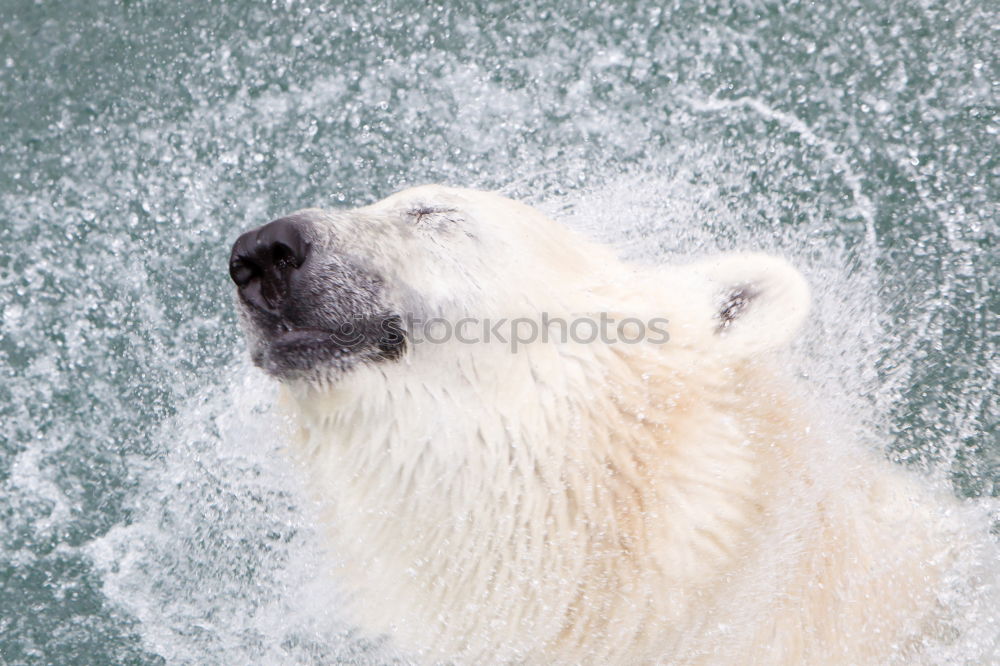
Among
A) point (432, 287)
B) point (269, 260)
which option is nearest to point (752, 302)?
point (432, 287)

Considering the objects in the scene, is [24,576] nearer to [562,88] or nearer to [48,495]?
[48,495]

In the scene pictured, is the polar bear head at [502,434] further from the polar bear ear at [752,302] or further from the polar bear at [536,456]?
the polar bear ear at [752,302]

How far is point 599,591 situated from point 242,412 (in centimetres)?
171

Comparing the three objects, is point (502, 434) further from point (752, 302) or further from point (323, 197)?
point (323, 197)

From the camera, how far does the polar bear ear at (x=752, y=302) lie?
6.87ft

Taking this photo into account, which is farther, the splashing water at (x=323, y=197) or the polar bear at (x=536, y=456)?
the splashing water at (x=323, y=197)

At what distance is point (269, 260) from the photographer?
73.7 inches

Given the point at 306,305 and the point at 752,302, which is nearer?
the point at 306,305

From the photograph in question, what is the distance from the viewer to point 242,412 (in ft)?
10.6

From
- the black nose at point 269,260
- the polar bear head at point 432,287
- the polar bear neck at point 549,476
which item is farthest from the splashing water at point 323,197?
the black nose at point 269,260

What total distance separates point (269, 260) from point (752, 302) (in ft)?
3.58

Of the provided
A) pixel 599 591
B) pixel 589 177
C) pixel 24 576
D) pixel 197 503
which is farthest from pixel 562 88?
pixel 24 576

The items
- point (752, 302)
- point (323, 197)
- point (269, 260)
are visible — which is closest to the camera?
point (269, 260)

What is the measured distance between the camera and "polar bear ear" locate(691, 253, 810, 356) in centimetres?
209
